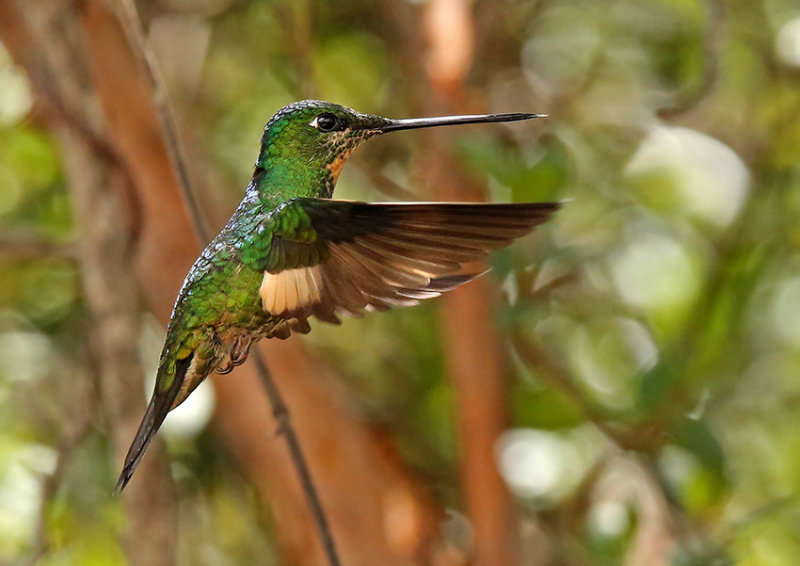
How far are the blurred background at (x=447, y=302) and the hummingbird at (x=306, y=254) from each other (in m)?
0.47

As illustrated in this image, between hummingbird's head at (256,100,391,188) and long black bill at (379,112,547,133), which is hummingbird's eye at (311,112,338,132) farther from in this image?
long black bill at (379,112,547,133)

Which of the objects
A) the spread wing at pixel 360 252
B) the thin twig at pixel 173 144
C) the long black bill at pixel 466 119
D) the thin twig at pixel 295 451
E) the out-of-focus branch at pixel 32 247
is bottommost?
the thin twig at pixel 295 451

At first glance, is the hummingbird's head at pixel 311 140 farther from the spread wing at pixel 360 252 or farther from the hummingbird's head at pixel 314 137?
the spread wing at pixel 360 252

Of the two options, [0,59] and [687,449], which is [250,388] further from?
[0,59]

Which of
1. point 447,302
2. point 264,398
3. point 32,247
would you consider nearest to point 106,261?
point 32,247

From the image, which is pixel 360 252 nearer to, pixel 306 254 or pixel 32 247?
pixel 306 254

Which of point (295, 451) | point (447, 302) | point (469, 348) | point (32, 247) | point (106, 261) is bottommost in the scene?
point (295, 451)

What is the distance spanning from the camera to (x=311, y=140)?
1.24 meters

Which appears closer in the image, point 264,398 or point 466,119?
point 466,119

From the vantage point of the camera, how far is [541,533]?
255 centimetres

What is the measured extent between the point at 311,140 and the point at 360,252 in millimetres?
176

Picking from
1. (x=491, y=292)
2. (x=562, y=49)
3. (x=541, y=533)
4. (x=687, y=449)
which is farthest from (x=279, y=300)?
(x=562, y=49)

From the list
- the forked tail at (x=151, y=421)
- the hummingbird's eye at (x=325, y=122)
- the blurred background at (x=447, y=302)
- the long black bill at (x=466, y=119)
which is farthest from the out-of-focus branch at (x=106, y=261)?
the long black bill at (x=466, y=119)

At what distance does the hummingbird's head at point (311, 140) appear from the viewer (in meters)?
1.21
